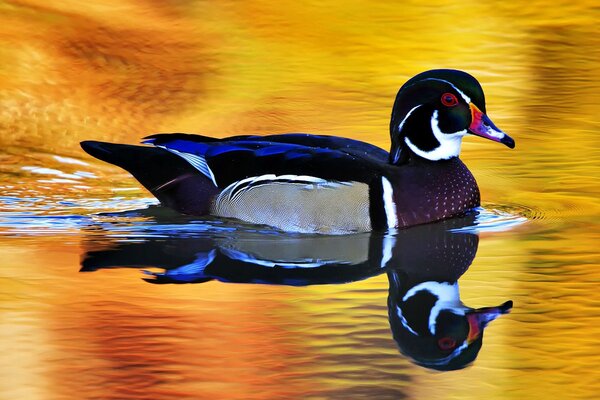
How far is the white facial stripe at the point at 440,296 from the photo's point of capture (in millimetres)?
5780

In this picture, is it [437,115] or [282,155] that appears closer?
[282,155]

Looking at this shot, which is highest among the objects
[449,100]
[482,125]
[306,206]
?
[449,100]

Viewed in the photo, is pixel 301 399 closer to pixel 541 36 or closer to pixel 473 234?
pixel 473 234

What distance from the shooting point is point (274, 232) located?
759 centimetres

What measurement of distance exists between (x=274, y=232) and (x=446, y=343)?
7.77 feet

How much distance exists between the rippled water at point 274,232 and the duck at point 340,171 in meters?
0.18

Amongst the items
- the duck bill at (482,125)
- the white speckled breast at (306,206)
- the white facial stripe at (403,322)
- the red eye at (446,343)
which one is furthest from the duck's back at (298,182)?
the red eye at (446,343)

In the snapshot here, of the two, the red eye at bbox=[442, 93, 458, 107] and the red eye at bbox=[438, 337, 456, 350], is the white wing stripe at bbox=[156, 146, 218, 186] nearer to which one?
the red eye at bbox=[442, 93, 458, 107]

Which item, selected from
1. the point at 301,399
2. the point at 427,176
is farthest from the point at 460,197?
the point at 301,399

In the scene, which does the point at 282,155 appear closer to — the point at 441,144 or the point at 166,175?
the point at 166,175

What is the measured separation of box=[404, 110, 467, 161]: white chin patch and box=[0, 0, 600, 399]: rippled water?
17.8 inches

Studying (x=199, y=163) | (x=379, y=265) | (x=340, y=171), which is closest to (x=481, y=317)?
(x=379, y=265)

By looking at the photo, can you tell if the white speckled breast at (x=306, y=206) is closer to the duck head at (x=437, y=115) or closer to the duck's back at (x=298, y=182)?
the duck's back at (x=298, y=182)

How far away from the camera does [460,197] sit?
25.6 feet
